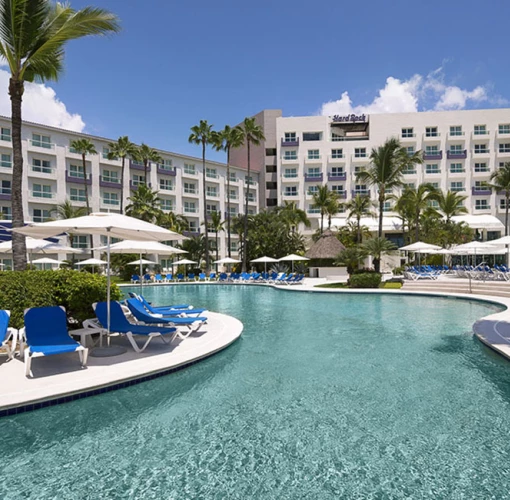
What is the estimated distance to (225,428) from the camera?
484cm

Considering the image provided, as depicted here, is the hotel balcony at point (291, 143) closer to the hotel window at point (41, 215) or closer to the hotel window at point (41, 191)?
the hotel window at point (41, 191)

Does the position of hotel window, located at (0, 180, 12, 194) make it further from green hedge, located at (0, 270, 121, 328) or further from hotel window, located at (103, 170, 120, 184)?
green hedge, located at (0, 270, 121, 328)

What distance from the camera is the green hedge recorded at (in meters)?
8.09

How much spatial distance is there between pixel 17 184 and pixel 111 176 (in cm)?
3947

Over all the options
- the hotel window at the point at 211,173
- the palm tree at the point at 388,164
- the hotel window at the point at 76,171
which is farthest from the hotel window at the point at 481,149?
the hotel window at the point at 76,171

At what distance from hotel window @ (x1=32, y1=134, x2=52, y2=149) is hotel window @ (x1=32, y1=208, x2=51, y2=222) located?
282 inches

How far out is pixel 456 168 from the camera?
52844 millimetres

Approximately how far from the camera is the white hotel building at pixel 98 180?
3959 centimetres

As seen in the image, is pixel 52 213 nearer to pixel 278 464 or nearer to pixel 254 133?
pixel 254 133

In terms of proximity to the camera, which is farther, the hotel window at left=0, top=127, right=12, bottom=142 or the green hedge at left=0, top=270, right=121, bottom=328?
the hotel window at left=0, top=127, right=12, bottom=142

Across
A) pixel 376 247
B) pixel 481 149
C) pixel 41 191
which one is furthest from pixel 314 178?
pixel 41 191

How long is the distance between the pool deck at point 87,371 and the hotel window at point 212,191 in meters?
47.4

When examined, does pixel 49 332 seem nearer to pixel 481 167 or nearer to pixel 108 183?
pixel 108 183

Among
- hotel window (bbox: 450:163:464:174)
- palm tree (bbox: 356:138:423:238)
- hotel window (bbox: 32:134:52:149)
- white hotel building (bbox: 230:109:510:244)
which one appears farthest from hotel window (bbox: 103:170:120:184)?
hotel window (bbox: 450:163:464:174)
